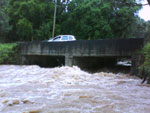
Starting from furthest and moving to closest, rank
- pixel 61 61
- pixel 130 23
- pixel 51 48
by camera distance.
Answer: pixel 130 23 < pixel 61 61 < pixel 51 48

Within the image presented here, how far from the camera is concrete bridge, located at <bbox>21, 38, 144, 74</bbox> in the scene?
44.0 feet

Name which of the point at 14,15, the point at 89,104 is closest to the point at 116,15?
the point at 14,15

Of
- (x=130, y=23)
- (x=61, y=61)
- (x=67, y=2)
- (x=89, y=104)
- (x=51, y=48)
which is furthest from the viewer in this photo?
(x=67, y=2)

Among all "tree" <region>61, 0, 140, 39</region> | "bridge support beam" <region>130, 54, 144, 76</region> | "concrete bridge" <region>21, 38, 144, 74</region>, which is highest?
"tree" <region>61, 0, 140, 39</region>

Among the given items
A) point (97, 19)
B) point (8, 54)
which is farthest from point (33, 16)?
point (97, 19)

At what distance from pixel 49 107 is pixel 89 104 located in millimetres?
1112

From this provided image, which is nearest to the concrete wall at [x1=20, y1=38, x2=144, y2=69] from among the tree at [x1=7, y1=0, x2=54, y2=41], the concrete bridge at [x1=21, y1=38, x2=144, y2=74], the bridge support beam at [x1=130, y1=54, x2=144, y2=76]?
the concrete bridge at [x1=21, y1=38, x2=144, y2=74]

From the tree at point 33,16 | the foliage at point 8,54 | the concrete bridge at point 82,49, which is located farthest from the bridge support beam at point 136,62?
the tree at point 33,16

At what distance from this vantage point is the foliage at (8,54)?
64.7 feet

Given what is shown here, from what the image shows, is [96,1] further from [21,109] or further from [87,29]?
[21,109]

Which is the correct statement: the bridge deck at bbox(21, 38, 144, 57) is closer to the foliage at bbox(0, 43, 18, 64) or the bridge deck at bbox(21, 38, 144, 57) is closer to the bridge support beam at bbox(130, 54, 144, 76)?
the bridge support beam at bbox(130, 54, 144, 76)

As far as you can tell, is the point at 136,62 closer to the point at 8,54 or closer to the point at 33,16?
the point at 8,54

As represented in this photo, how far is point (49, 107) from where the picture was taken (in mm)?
5070

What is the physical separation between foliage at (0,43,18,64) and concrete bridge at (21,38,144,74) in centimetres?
88
